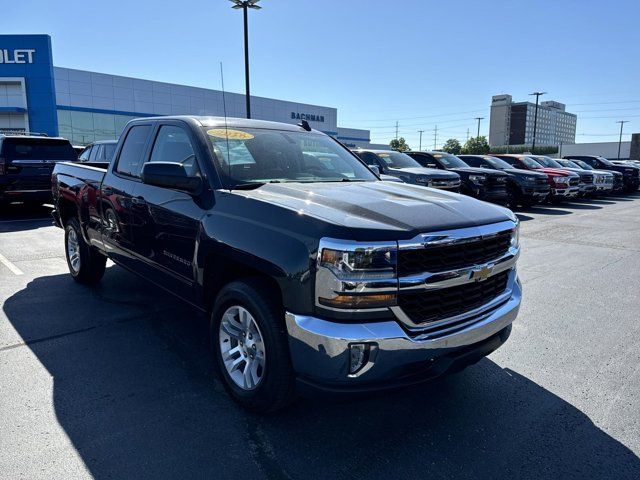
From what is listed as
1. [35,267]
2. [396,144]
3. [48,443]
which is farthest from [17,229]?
[396,144]

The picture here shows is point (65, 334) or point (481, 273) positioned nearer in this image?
point (481, 273)

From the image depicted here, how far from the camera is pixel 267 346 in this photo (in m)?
2.62

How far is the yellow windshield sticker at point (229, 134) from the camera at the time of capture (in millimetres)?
3596

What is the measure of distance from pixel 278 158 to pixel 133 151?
1.66 metres

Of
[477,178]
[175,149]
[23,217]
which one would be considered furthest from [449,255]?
[23,217]

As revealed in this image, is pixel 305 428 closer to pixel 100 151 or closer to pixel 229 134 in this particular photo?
pixel 229 134

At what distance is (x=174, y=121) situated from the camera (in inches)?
155

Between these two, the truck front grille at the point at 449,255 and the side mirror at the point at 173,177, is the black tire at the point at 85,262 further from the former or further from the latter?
the truck front grille at the point at 449,255

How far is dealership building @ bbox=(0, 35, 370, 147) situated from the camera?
1368 inches

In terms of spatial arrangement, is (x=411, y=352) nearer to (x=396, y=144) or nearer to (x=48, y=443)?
(x=48, y=443)

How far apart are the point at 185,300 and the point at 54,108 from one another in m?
39.5

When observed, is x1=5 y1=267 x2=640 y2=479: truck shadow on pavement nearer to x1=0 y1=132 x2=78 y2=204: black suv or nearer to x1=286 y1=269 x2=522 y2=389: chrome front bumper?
x1=286 y1=269 x2=522 y2=389: chrome front bumper

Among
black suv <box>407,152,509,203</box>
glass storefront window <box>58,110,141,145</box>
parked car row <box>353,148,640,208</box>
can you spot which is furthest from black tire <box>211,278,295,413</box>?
glass storefront window <box>58,110,141,145</box>

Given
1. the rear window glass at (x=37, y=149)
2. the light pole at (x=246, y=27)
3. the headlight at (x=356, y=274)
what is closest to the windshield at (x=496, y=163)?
the light pole at (x=246, y=27)
